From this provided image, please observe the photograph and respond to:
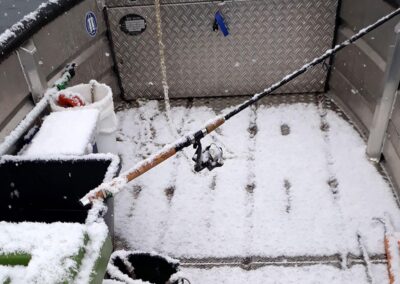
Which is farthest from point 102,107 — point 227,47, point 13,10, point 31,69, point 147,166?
point 227,47

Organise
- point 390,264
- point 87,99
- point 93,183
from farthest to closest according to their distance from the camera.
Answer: point 87,99 → point 390,264 → point 93,183

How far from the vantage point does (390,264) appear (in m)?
2.64

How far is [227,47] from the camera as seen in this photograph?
4.26 m

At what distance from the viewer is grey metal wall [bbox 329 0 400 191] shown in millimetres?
3209

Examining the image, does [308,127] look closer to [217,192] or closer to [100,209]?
[217,192]

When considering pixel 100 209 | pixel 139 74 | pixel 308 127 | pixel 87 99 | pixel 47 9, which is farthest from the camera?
pixel 139 74

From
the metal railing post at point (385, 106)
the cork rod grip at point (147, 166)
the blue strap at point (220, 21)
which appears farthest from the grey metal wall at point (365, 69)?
the cork rod grip at point (147, 166)

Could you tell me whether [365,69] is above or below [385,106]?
above

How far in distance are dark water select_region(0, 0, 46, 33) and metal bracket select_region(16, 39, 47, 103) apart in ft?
0.58

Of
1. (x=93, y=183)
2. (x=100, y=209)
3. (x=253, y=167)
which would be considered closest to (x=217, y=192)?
(x=253, y=167)

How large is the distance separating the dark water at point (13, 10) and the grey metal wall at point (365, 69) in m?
2.59

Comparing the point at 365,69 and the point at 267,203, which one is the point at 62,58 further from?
the point at 365,69

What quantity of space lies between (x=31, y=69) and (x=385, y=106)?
2.60m

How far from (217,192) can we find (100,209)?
4.79 ft
